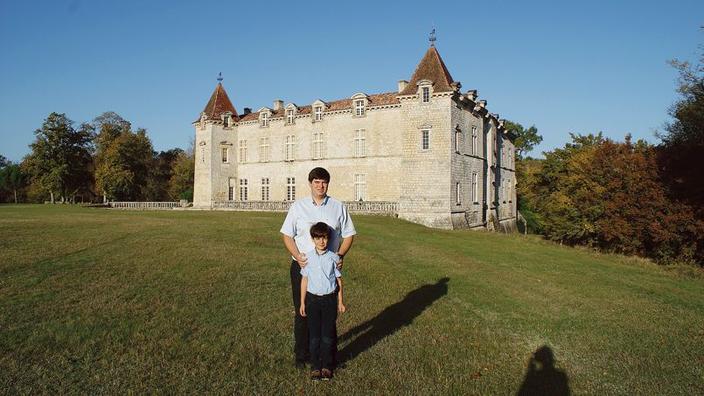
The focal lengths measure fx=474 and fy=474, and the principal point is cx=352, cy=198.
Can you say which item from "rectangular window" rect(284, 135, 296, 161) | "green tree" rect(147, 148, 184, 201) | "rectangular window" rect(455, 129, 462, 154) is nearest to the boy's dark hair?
"rectangular window" rect(455, 129, 462, 154)

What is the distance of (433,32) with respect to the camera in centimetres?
3259

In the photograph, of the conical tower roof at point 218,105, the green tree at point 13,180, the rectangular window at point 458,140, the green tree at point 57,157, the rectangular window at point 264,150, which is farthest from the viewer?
the green tree at point 13,180

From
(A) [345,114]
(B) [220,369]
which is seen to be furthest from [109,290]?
(A) [345,114]

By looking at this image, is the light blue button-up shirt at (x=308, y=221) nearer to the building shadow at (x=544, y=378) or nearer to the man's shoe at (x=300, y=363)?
the man's shoe at (x=300, y=363)

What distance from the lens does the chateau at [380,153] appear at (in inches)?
1214

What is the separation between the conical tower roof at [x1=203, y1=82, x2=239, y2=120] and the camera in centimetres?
4366

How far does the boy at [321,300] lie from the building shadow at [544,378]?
233 cm

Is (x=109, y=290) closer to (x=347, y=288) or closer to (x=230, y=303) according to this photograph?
(x=230, y=303)

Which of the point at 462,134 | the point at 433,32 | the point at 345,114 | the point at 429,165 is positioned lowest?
the point at 429,165

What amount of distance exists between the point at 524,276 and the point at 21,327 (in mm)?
12033

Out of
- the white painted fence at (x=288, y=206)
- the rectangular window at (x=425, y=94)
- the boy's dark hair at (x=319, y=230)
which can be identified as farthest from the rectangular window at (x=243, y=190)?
the boy's dark hair at (x=319, y=230)

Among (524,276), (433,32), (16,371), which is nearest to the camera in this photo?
(16,371)

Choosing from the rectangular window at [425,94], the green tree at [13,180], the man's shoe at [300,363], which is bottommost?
the man's shoe at [300,363]

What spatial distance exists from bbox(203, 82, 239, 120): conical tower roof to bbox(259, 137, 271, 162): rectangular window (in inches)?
177
